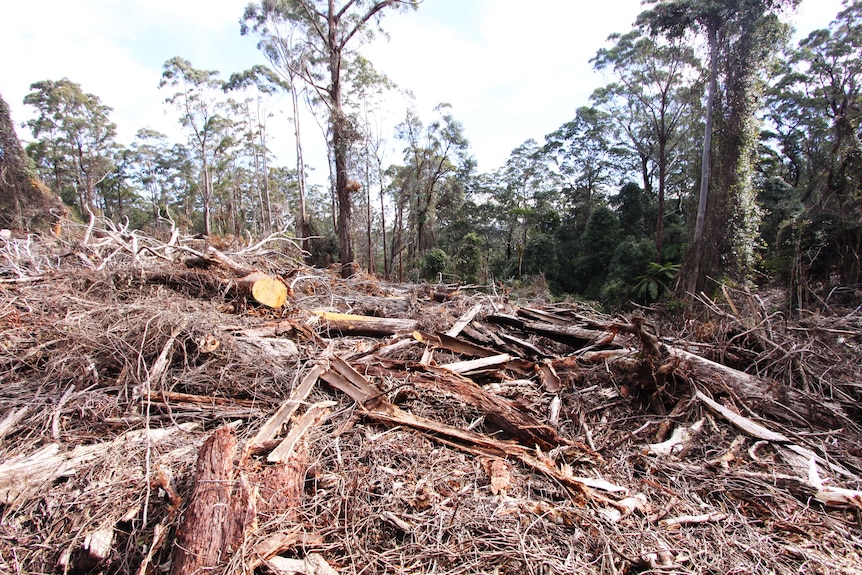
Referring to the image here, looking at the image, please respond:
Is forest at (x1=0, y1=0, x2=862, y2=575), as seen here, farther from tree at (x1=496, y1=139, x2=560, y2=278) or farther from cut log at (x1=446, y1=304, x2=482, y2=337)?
tree at (x1=496, y1=139, x2=560, y2=278)

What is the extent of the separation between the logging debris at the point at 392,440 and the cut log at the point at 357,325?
34 millimetres

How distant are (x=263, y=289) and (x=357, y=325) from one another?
104cm

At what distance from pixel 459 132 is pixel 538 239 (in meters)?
7.90

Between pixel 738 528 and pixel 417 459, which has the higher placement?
pixel 417 459

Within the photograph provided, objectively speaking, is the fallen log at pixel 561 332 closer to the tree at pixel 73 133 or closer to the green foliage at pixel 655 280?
the green foliage at pixel 655 280

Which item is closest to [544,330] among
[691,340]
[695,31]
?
[691,340]

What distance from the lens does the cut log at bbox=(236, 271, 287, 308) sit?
157 inches

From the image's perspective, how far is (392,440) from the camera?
243 cm

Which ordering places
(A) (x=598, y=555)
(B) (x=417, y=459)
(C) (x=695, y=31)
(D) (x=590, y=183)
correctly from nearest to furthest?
1. (A) (x=598, y=555)
2. (B) (x=417, y=459)
3. (C) (x=695, y=31)
4. (D) (x=590, y=183)

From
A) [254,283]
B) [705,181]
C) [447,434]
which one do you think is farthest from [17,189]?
[705,181]

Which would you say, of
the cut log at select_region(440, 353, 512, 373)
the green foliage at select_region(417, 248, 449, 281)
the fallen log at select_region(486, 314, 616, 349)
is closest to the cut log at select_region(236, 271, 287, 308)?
the cut log at select_region(440, 353, 512, 373)

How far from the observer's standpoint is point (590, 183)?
84.6 ft

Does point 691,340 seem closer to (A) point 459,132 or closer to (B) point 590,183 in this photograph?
(A) point 459,132

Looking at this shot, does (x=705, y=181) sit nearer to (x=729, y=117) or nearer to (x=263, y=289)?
(x=729, y=117)
